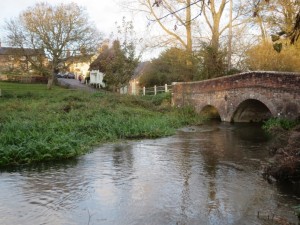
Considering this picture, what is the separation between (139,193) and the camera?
709 cm

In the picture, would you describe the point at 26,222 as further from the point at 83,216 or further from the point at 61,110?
the point at 61,110

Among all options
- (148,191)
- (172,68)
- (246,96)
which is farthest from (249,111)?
(148,191)

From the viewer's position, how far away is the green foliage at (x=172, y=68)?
27.3m

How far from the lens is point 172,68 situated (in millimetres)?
31344

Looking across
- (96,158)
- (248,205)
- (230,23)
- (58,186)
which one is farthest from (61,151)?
(230,23)

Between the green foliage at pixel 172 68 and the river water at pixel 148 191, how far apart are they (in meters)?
16.6

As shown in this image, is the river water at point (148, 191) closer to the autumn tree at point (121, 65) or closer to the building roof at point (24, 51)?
the autumn tree at point (121, 65)

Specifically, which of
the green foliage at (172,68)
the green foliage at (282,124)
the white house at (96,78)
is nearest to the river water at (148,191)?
the green foliage at (282,124)

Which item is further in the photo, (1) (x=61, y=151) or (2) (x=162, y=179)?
(1) (x=61, y=151)

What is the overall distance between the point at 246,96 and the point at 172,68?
13586mm

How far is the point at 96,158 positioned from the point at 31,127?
3.93 metres

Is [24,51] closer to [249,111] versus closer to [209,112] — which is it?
[209,112]

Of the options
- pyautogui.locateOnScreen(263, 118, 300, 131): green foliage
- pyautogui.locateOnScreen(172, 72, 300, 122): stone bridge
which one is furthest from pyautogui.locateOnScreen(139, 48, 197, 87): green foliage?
pyautogui.locateOnScreen(263, 118, 300, 131): green foliage

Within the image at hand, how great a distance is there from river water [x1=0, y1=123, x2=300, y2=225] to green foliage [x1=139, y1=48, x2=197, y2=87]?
1659 cm
